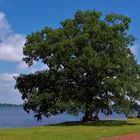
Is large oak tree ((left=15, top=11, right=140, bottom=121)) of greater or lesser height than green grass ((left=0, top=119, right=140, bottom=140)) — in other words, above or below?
above

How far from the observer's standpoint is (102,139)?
29.5 m

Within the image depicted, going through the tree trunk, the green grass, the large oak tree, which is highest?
the large oak tree

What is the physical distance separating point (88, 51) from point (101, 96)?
610cm

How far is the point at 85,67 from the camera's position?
157ft

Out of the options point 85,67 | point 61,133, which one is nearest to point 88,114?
point 85,67

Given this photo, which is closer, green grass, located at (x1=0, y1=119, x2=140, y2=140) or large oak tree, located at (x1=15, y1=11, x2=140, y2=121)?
green grass, located at (x1=0, y1=119, x2=140, y2=140)

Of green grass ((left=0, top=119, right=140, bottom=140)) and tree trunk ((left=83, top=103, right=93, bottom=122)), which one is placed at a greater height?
tree trunk ((left=83, top=103, right=93, bottom=122))

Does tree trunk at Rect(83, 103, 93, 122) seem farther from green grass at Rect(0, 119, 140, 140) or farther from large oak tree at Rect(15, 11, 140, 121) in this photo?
green grass at Rect(0, 119, 140, 140)

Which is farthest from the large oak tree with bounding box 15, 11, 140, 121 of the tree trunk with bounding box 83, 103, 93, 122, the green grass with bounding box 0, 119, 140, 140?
the green grass with bounding box 0, 119, 140, 140

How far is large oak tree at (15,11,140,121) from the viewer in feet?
158

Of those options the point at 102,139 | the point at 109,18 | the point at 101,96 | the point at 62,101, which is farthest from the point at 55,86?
the point at 102,139

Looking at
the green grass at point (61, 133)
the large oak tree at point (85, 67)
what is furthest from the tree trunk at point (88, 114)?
the green grass at point (61, 133)

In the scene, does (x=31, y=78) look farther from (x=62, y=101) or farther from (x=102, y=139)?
(x=102, y=139)

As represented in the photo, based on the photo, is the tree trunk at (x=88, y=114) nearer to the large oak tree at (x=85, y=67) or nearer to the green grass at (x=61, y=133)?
the large oak tree at (x=85, y=67)
